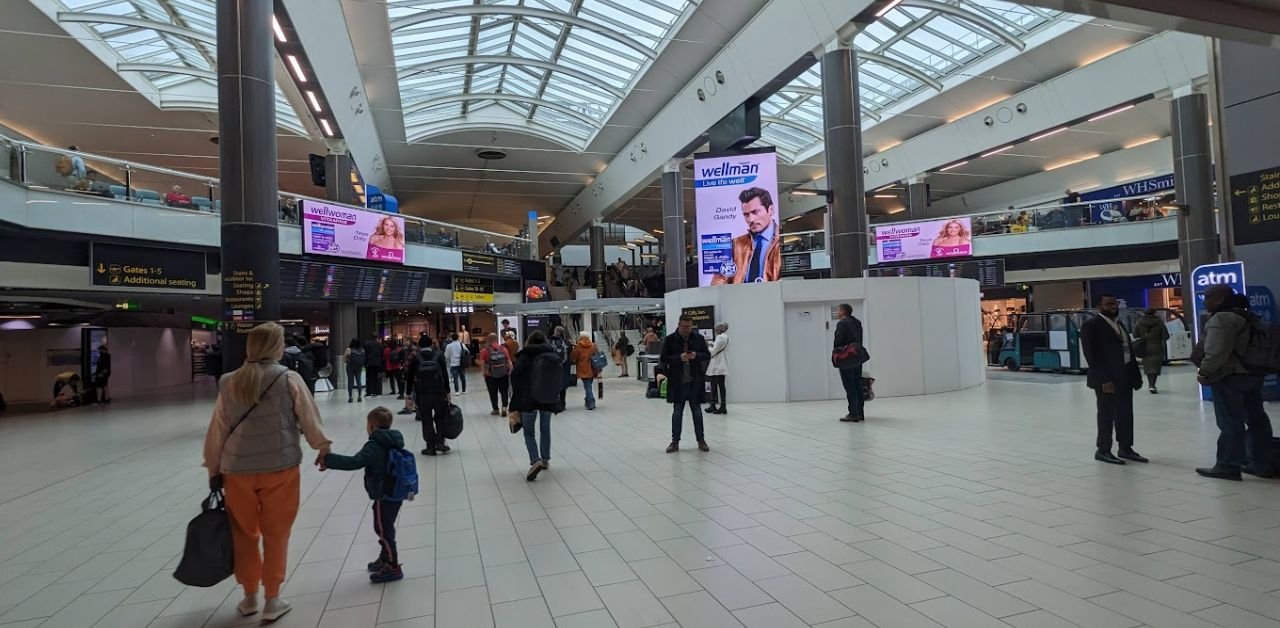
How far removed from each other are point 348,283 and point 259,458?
15.5 metres

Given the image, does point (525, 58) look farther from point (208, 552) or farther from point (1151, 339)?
point (208, 552)

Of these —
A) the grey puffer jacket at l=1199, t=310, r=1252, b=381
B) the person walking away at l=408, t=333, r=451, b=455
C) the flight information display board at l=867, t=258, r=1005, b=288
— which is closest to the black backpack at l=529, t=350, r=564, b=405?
the person walking away at l=408, t=333, r=451, b=455

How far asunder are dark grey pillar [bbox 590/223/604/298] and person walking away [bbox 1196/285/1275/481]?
1163 inches

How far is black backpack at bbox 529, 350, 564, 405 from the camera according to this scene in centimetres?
613

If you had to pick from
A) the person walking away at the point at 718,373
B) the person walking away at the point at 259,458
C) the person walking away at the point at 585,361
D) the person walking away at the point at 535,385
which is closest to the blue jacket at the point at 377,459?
the person walking away at the point at 259,458

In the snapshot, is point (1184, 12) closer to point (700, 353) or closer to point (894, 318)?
point (700, 353)

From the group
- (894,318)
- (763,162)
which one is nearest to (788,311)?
(894,318)

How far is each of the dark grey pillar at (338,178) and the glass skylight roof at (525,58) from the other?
3.14 m

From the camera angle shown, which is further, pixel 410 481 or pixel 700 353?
pixel 700 353

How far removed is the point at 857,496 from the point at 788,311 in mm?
6799

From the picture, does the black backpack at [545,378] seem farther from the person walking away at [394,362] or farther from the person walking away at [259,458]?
the person walking away at [394,362]

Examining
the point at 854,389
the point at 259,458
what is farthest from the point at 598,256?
the point at 259,458

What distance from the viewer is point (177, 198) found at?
13188mm

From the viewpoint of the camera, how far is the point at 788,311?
467 inches
